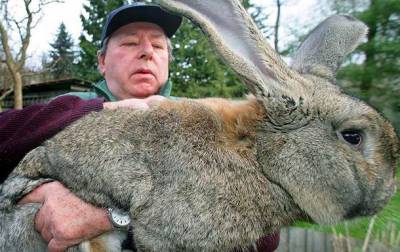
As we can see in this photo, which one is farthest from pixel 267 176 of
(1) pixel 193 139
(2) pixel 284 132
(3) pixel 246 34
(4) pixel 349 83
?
(4) pixel 349 83

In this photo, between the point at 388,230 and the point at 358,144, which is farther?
the point at 388,230

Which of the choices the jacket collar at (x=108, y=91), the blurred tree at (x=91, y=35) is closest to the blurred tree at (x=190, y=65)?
the blurred tree at (x=91, y=35)

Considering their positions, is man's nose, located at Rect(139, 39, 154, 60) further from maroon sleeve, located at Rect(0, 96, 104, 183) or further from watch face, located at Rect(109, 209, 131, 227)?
watch face, located at Rect(109, 209, 131, 227)

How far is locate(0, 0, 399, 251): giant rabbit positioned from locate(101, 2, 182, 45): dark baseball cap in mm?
1258

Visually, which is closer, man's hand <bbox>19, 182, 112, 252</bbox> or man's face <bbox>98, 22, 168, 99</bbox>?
man's hand <bbox>19, 182, 112, 252</bbox>

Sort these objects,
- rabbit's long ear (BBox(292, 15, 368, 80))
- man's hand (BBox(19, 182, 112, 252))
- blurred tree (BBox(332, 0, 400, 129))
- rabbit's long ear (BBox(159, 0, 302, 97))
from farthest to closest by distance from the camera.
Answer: blurred tree (BBox(332, 0, 400, 129)), rabbit's long ear (BBox(292, 15, 368, 80)), man's hand (BBox(19, 182, 112, 252)), rabbit's long ear (BBox(159, 0, 302, 97))

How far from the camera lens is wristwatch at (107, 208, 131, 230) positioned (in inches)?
85.4

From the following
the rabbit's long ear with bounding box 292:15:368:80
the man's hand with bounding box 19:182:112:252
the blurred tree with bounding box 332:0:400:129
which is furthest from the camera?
the blurred tree with bounding box 332:0:400:129

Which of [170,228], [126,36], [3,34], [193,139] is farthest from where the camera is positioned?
[3,34]

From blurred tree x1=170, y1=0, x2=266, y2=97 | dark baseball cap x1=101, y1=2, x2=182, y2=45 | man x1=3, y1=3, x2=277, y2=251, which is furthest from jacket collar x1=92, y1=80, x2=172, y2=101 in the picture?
blurred tree x1=170, y1=0, x2=266, y2=97

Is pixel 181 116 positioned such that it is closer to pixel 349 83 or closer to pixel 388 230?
pixel 388 230

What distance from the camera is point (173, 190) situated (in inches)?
83.0

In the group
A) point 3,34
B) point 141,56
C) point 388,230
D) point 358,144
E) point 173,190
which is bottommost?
point 388,230

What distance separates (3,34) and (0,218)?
17787 millimetres
